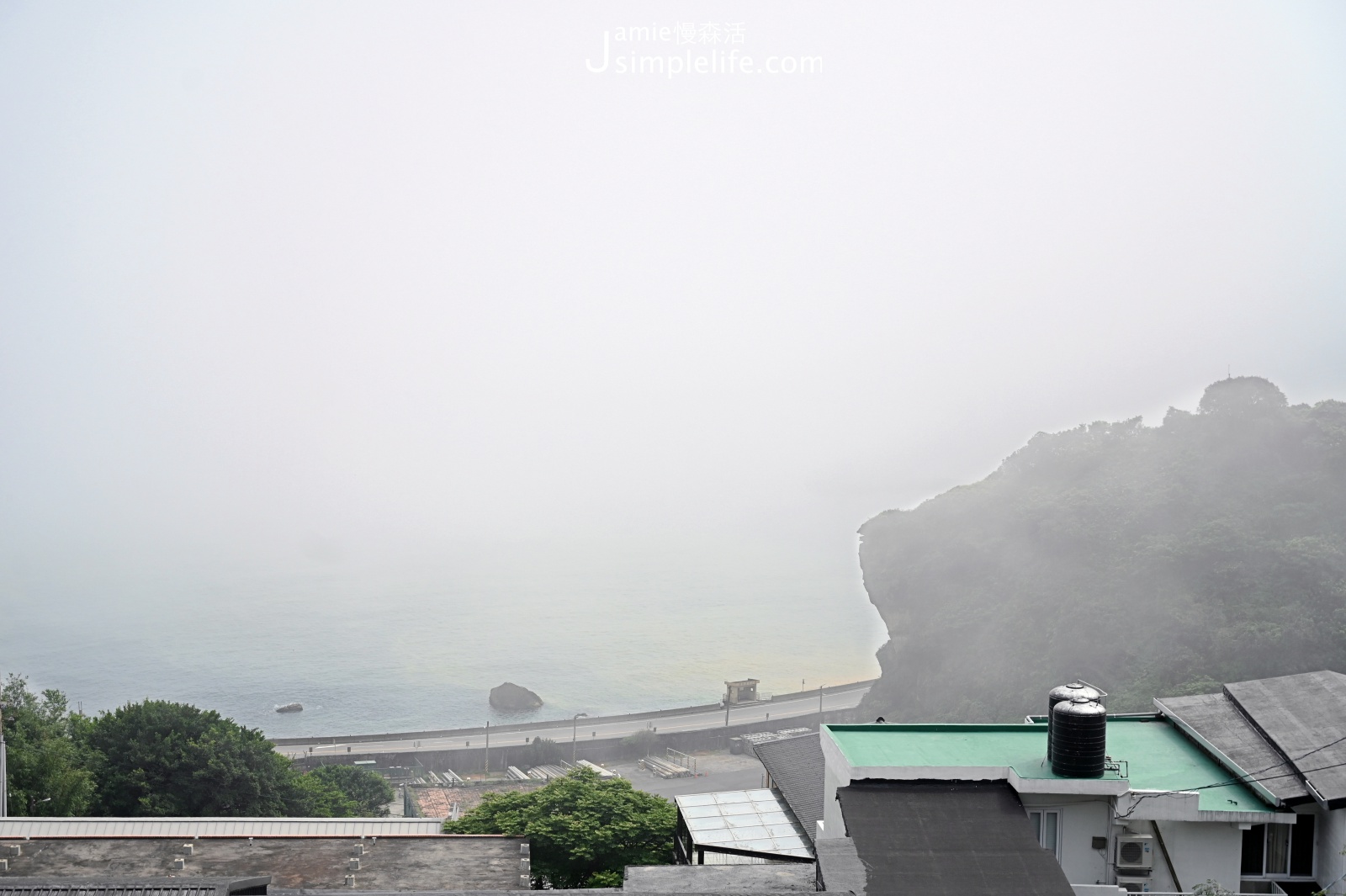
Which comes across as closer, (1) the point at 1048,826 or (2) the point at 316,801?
(1) the point at 1048,826

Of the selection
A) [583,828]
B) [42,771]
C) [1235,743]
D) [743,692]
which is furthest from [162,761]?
[743,692]

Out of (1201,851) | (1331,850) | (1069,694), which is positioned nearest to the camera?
(1331,850)

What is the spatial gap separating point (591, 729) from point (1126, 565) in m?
51.5

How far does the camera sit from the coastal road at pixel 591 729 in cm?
8100

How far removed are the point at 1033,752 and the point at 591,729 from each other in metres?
83.7

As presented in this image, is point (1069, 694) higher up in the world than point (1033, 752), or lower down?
higher up

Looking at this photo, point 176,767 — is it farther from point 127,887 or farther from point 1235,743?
point 1235,743

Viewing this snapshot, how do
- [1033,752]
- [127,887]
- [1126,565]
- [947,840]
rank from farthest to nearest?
[1126,565] < [1033,752] < [947,840] < [127,887]

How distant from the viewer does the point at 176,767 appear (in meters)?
37.2

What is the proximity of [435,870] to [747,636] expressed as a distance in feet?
554

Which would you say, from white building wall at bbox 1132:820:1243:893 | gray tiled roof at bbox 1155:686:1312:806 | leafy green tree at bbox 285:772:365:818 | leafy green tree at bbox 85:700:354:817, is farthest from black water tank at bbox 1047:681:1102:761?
leafy green tree at bbox 85:700:354:817

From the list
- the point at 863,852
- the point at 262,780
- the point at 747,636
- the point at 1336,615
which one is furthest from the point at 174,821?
the point at 747,636

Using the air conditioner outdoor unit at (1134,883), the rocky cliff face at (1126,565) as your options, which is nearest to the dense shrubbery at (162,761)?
the air conditioner outdoor unit at (1134,883)

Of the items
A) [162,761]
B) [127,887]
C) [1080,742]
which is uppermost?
[1080,742]
